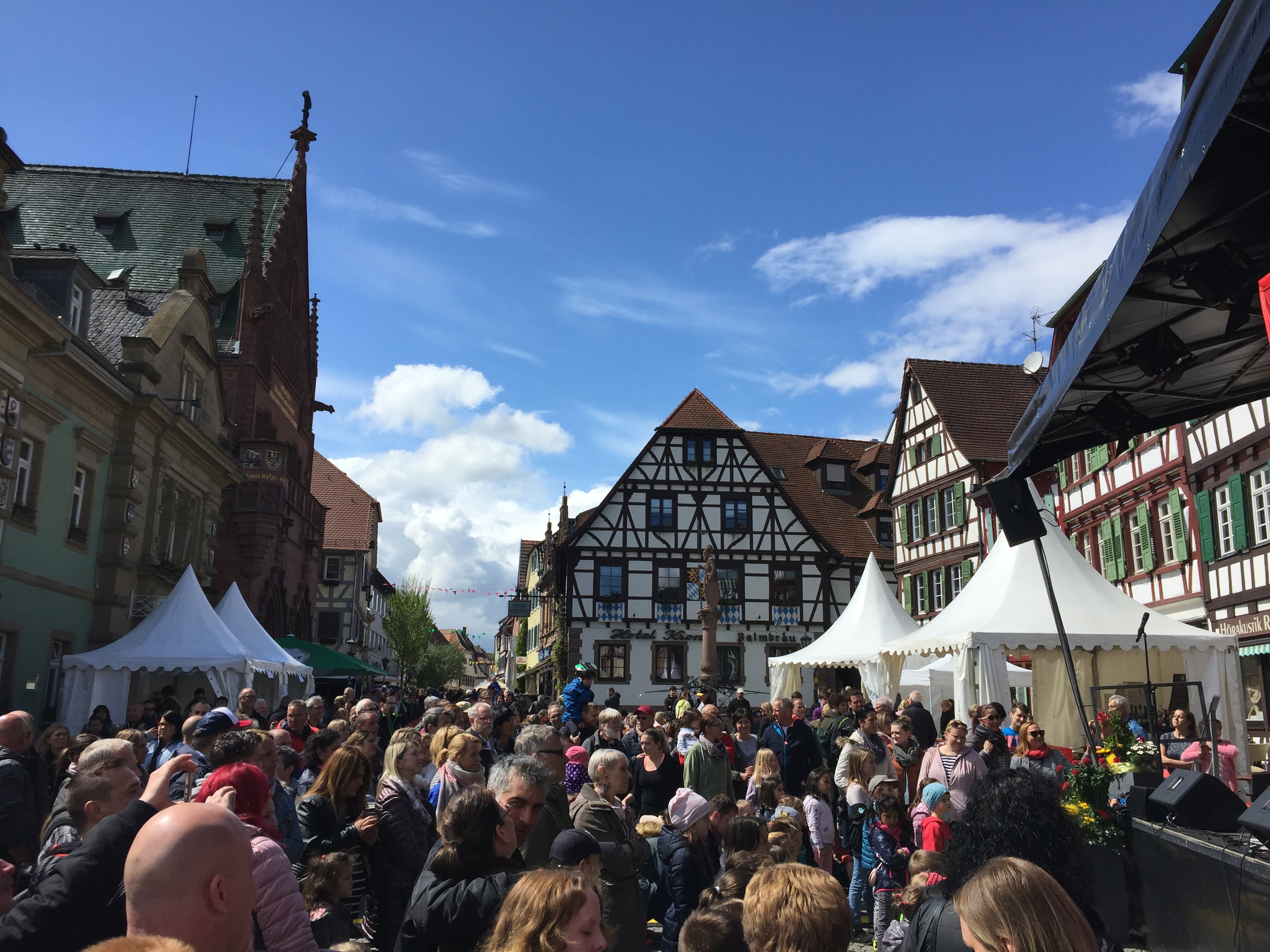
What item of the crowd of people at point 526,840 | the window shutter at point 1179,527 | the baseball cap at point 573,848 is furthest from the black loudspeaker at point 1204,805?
the window shutter at point 1179,527

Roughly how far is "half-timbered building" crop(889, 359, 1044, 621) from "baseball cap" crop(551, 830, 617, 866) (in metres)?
26.8

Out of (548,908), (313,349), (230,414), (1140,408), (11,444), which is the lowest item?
(548,908)

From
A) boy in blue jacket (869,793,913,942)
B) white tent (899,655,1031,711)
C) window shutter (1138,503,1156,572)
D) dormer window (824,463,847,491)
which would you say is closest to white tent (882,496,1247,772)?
white tent (899,655,1031,711)

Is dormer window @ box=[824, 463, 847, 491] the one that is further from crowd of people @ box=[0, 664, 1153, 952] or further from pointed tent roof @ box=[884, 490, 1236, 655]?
crowd of people @ box=[0, 664, 1153, 952]

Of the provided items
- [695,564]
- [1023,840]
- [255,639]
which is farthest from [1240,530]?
[695,564]

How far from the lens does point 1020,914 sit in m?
2.44

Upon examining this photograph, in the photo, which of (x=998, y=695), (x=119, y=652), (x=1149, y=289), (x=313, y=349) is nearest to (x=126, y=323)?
(x=119, y=652)

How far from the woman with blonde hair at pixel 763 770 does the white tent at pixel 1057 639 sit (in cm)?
659

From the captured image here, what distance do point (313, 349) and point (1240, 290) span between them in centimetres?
Result: 3815

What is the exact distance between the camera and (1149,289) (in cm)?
451

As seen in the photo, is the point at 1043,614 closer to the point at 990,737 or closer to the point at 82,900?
the point at 990,737

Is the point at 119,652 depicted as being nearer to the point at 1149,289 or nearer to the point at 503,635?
the point at 1149,289

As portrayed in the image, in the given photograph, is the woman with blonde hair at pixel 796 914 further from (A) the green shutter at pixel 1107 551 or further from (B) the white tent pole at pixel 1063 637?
(A) the green shutter at pixel 1107 551

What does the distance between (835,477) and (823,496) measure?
131cm
